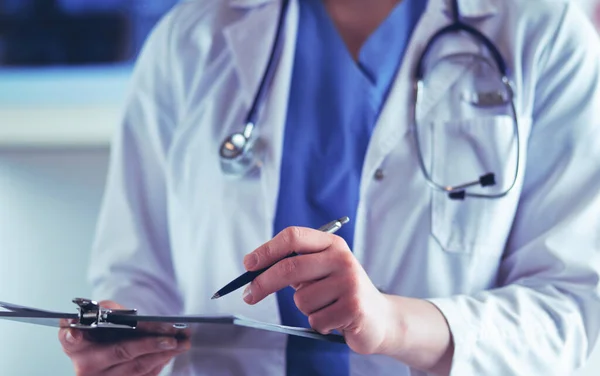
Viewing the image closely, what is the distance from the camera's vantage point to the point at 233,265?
3.11 ft

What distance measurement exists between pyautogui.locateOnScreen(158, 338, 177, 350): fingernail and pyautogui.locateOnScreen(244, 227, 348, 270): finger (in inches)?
5.8

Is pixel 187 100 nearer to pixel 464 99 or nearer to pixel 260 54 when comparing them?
pixel 260 54

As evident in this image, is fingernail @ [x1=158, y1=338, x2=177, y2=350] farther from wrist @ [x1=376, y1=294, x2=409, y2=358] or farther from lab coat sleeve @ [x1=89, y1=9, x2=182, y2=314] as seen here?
lab coat sleeve @ [x1=89, y1=9, x2=182, y2=314]

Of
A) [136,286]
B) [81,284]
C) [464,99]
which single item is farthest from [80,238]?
[464,99]

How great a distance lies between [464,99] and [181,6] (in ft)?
1.59

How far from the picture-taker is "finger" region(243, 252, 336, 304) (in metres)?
0.61

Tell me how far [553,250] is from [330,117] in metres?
0.33

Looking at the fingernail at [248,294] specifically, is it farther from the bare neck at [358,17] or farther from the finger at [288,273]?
the bare neck at [358,17]

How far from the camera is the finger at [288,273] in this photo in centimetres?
61

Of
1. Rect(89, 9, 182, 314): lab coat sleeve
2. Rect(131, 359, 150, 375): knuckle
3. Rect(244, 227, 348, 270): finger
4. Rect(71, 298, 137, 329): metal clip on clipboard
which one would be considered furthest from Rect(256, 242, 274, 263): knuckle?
Rect(89, 9, 182, 314): lab coat sleeve

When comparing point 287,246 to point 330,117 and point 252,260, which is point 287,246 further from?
point 330,117

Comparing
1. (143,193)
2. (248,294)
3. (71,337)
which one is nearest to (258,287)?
(248,294)

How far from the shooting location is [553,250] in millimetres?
814

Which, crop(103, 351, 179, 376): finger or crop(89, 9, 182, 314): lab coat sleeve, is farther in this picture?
crop(89, 9, 182, 314): lab coat sleeve
